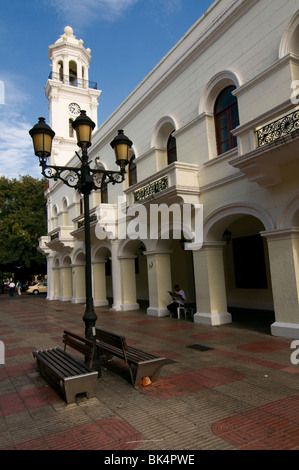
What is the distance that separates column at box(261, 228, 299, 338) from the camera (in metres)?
7.84

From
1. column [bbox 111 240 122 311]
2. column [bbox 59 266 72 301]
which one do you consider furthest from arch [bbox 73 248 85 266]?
column [bbox 111 240 122 311]

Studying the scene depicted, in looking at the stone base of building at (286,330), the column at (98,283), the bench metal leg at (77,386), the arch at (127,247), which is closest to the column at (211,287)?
the stone base of building at (286,330)

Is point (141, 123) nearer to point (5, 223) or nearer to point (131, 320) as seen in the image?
point (131, 320)

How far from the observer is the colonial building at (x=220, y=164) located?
7.90 m

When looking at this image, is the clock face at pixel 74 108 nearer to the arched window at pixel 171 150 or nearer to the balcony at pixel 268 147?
the arched window at pixel 171 150

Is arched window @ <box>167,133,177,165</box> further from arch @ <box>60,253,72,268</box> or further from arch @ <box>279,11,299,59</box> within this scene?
arch @ <box>60,253,72,268</box>

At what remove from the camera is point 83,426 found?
3889mm

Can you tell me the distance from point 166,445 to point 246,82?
8758 mm

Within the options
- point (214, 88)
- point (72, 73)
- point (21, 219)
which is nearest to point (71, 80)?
point (72, 73)

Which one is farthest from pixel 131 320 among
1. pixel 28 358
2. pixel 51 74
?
pixel 51 74

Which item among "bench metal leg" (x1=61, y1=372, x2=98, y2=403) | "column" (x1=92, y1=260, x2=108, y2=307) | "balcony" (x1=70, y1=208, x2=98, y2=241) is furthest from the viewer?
"column" (x1=92, y1=260, x2=108, y2=307)

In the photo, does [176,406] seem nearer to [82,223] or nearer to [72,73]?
[82,223]

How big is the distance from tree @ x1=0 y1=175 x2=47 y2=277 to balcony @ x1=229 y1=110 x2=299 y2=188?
83.2 feet

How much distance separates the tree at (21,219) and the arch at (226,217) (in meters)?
22.9
